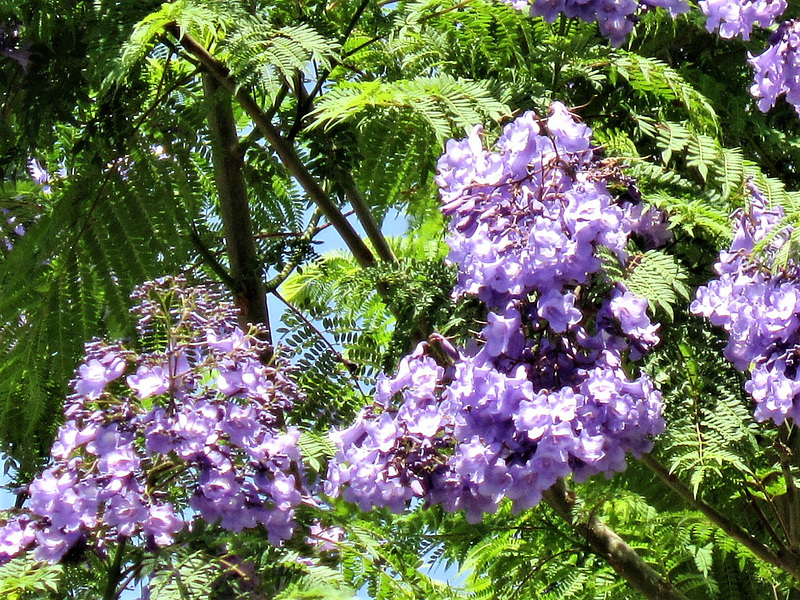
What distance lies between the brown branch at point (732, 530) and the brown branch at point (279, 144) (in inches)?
38.3

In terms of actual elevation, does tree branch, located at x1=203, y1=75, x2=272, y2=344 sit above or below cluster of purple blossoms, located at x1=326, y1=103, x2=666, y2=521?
above

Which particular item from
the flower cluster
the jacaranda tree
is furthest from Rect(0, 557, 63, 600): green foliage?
the flower cluster

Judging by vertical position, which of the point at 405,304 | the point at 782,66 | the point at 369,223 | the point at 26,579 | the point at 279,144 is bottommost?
the point at 26,579

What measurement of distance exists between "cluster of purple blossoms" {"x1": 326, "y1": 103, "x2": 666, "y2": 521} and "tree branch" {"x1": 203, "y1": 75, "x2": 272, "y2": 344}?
998 mm

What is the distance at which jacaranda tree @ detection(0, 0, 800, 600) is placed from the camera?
2287mm

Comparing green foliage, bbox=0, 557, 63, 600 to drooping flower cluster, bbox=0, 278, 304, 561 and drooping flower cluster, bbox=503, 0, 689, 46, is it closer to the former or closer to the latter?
drooping flower cluster, bbox=0, 278, 304, 561

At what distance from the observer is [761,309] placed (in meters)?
2.46

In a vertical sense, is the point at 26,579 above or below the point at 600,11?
below

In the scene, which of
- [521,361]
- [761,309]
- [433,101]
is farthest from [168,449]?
[761,309]

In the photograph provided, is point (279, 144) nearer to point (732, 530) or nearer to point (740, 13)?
point (740, 13)

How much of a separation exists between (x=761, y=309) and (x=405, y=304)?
843 mm

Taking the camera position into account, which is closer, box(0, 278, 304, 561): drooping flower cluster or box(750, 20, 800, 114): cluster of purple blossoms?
box(0, 278, 304, 561): drooping flower cluster

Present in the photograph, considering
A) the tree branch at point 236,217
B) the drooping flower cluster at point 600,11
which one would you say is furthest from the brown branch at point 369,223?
the drooping flower cluster at point 600,11

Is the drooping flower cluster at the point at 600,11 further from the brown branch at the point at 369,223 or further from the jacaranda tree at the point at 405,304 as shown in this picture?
the brown branch at the point at 369,223
